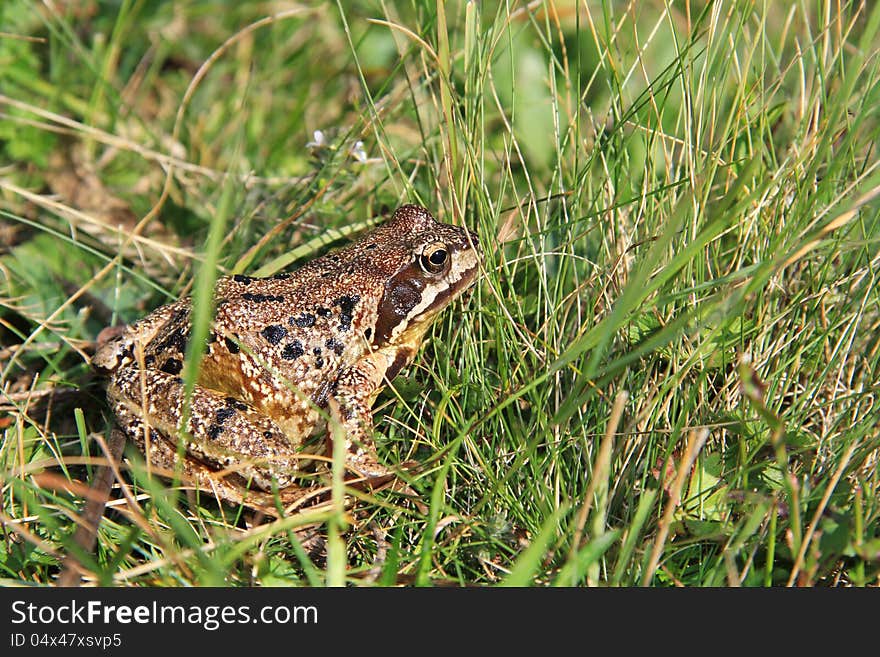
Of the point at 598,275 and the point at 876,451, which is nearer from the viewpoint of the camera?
the point at 876,451

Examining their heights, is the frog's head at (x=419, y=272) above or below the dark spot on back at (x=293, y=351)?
above

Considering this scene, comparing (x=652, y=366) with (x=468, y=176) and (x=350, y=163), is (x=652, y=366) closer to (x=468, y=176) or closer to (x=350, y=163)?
(x=468, y=176)

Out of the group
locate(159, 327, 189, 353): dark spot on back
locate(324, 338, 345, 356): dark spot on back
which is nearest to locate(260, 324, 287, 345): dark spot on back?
locate(324, 338, 345, 356): dark spot on back

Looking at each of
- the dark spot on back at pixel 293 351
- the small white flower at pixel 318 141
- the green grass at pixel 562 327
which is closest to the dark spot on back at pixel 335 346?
the dark spot on back at pixel 293 351

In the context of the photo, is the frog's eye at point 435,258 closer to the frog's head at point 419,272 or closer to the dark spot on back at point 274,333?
the frog's head at point 419,272

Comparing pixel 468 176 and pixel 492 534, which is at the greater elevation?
pixel 468 176

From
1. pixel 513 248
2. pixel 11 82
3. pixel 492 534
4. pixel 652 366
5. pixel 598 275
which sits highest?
pixel 11 82

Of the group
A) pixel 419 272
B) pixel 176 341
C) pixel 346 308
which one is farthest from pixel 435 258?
pixel 176 341
